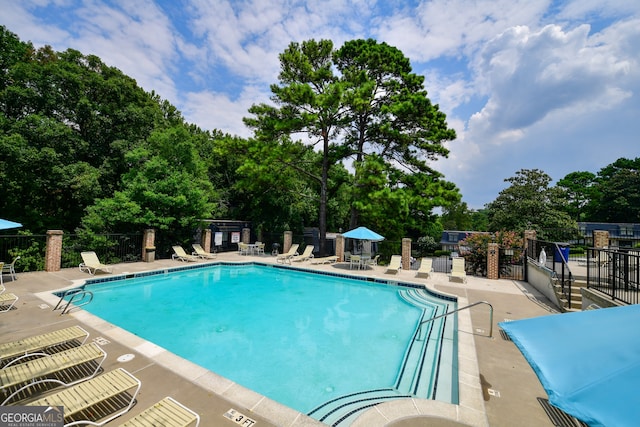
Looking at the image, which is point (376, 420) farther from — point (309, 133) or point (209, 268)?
point (309, 133)

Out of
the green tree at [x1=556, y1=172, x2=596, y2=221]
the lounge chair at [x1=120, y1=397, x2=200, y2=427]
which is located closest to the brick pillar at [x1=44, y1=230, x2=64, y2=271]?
the lounge chair at [x1=120, y1=397, x2=200, y2=427]

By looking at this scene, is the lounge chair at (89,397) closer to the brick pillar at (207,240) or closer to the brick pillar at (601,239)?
the brick pillar at (207,240)

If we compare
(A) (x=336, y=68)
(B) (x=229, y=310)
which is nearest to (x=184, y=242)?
(B) (x=229, y=310)

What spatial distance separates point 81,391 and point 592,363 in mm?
5099

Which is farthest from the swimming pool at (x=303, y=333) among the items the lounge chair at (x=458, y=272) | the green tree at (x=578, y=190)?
→ the green tree at (x=578, y=190)

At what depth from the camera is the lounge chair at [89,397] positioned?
3123mm

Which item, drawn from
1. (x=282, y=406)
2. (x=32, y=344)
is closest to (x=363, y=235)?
(x=282, y=406)

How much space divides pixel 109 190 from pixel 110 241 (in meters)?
6.61

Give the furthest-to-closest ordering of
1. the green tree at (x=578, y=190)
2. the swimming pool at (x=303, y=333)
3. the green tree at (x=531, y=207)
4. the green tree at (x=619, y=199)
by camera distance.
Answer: the green tree at (x=578, y=190)
the green tree at (x=619, y=199)
the green tree at (x=531, y=207)
the swimming pool at (x=303, y=333)

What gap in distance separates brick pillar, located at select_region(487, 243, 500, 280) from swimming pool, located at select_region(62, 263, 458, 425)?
424 centimetres

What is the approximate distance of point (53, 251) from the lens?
1140 centimetres

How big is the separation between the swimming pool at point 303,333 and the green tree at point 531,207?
15601 millimetres

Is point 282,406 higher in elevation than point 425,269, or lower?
lower

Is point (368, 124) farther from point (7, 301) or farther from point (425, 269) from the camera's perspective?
point (7, 301)
